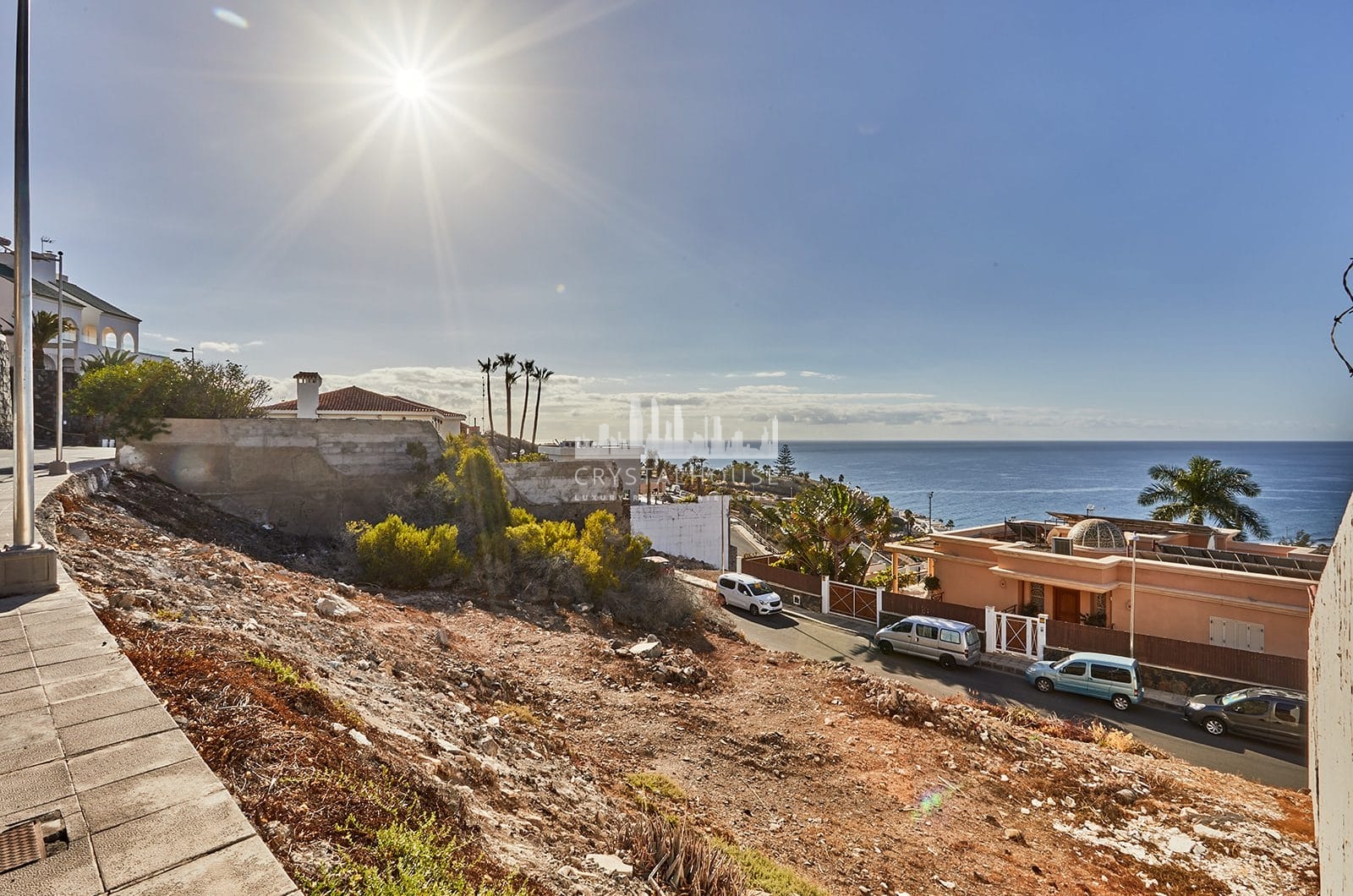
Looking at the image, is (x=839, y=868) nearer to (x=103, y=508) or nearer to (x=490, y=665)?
(x=490, y=665)

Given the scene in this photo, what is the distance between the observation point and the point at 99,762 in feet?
10.0

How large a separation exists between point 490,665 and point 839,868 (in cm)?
646

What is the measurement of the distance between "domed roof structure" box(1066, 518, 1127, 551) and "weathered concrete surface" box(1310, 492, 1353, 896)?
16257 mm

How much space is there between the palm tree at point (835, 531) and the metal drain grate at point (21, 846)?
73.8 ft

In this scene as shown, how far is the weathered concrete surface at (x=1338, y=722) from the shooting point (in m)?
3.59

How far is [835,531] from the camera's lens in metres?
23.3

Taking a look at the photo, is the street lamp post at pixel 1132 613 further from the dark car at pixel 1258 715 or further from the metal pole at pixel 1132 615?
the dark car at pixel 1258 715

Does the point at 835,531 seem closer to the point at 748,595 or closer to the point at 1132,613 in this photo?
the point at 748,595

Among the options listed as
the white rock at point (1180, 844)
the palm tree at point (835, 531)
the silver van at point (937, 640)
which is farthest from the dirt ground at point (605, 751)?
the palm tree at point (835, 531)

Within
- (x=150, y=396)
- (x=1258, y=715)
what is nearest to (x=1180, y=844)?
(x=1258, y=715)

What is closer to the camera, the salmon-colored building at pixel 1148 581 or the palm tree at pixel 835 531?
the salmon-colored building at pixel 1148 581

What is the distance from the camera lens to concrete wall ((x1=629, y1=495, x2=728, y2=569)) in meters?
27.8

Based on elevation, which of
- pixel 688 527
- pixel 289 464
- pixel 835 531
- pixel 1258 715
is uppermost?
pixel 289 464

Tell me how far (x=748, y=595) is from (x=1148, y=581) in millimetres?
12039
